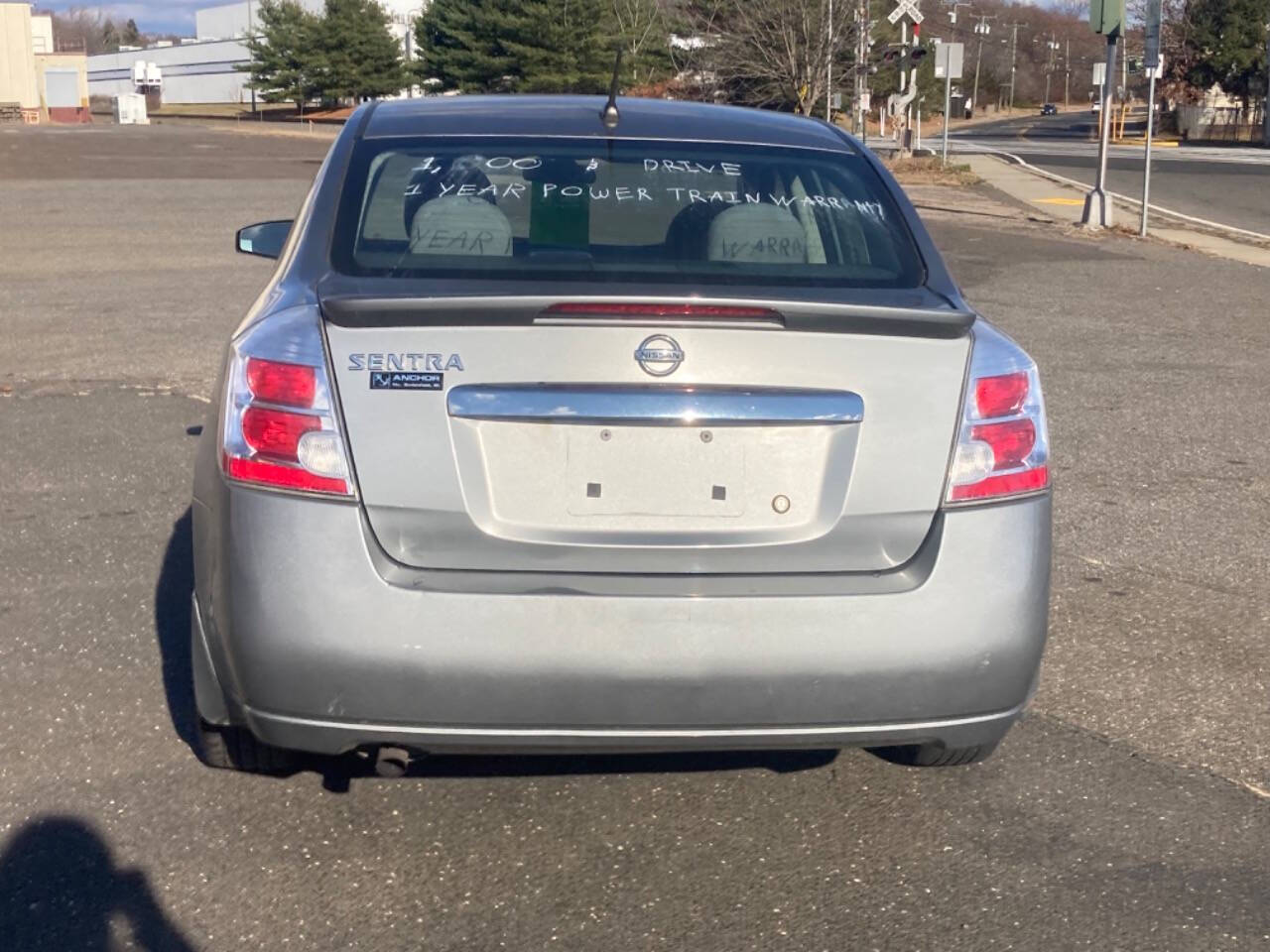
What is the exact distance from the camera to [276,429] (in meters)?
3.14

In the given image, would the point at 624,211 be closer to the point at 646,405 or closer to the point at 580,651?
the point at 646,405

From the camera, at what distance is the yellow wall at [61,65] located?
89.9 meters

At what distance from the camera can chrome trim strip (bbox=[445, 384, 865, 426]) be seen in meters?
3.09

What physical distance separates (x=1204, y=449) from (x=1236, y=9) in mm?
74774

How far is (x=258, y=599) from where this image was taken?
3080 mm

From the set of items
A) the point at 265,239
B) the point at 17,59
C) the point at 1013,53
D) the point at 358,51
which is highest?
the point at 1013,53

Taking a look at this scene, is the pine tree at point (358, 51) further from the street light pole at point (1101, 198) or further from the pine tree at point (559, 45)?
the street light pole at point (1101, 198)

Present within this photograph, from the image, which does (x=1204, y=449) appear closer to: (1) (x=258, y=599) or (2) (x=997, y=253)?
(1) (x=258, y=599)

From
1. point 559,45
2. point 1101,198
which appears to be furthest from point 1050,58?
point 1101,198

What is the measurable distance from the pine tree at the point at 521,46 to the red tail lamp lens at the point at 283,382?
51861mm

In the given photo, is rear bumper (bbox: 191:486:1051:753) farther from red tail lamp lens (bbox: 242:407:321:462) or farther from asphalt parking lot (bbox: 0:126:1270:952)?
asphalt parking lot (bbox: 0:126:1270:952)

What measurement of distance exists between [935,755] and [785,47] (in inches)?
1314

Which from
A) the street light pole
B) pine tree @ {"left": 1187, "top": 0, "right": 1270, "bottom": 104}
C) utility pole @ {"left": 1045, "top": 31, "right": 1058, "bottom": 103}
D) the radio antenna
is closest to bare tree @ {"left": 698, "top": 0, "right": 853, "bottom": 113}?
the street light pole

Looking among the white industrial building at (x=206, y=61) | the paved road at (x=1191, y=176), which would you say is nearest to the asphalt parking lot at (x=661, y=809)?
the paved road at (x=1191, y=176)
